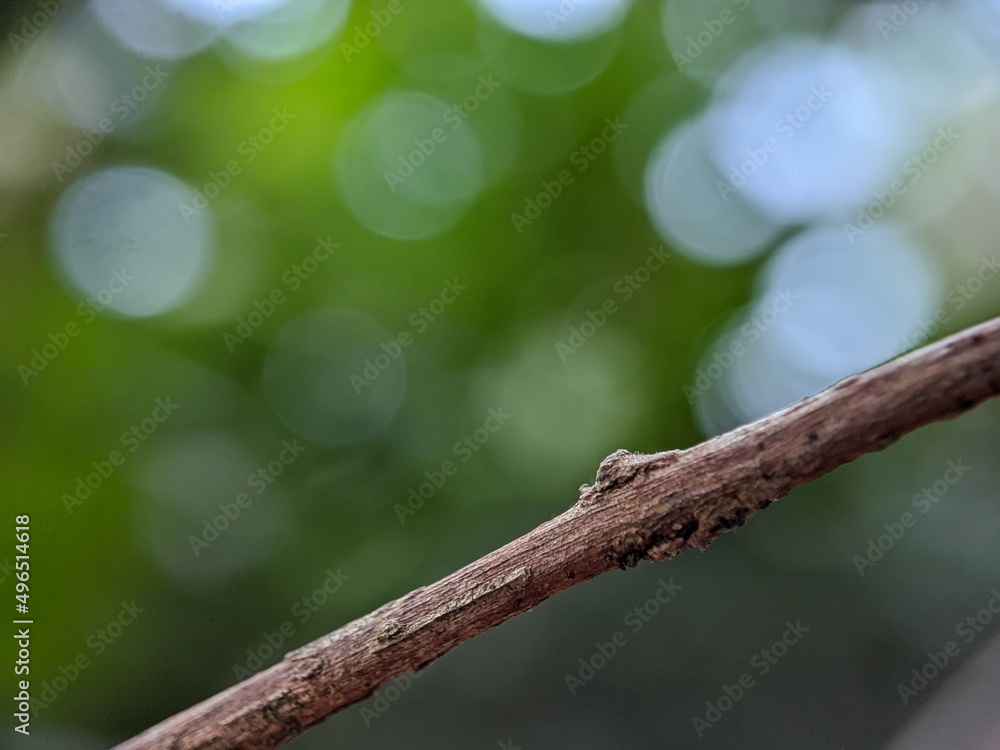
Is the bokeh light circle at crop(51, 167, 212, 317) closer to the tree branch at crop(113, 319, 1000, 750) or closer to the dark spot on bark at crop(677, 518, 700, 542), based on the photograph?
the tree branch at crop(113, 319, 1000, 750)

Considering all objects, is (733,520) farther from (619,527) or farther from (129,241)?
(129,241)

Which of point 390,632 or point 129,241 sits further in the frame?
point 129,241

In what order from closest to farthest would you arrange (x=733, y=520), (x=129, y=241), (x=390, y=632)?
(x=733, y=520), (x=390, y=632), (x=129, y=241)

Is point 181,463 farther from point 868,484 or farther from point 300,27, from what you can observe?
point 868,484

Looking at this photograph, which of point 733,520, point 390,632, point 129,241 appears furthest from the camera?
point 129,241

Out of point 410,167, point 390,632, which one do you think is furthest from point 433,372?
point 390,632

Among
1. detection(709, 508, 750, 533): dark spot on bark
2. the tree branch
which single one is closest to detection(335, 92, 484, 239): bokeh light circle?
the tree branch

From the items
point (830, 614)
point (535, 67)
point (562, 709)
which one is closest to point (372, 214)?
point (535, 67)

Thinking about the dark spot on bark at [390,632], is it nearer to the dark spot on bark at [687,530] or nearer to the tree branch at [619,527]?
the tree branch at [619,527]

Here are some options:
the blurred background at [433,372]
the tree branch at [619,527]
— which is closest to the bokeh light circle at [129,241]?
the blurred background at [433,372]
